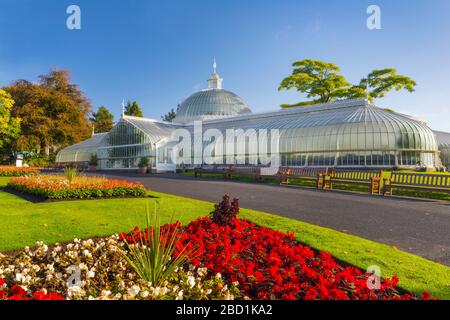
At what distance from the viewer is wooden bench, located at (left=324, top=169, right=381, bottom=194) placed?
15633 millimetres

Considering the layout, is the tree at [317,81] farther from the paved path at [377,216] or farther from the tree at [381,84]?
the paved path at [377,216]

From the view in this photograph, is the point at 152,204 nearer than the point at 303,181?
Yes

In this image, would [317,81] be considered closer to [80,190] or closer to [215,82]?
[215,82]

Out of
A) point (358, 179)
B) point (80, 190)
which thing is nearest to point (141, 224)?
point (80, 190)

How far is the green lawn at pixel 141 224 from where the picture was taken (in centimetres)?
497

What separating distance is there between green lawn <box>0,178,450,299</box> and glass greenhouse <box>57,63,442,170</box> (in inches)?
652

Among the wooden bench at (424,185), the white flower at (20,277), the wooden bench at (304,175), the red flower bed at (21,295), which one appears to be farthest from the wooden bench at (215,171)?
the red flower bed at (21,295)

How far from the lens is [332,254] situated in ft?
18.9

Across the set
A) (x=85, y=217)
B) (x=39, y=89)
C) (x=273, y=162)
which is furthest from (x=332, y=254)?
(x=39, y=89)

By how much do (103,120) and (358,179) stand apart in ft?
224

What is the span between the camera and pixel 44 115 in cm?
4591

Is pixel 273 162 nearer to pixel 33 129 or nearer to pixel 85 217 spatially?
pixel 85 217

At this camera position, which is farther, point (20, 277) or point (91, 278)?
point (91, 278)
